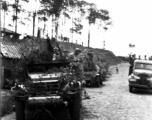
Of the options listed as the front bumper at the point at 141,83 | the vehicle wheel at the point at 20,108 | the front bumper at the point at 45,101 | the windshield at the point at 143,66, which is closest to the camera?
the front bumper at the point at 45,101

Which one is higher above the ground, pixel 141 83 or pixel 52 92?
pixel 52 92

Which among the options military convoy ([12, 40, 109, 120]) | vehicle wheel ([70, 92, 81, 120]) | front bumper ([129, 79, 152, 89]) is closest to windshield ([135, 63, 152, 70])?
front bumper ([129, 79, 152, 89])

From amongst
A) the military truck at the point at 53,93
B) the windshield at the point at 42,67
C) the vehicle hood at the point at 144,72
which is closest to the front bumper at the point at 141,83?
the vehicle hood at the point at 144,72

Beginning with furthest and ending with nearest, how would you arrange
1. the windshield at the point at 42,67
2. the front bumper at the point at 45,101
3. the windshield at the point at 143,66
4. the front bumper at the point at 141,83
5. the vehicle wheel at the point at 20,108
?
1. the windshield at the point at 143,66
2. the front bumper at the point at 141,83
3. the windshield at the point at 42,67
4. the vehicle wheel at the point at 20,108
5. the front bumper at the point at 45,101

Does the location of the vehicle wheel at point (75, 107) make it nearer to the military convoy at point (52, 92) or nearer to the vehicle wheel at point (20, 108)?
the military convoy at point (52, 92)

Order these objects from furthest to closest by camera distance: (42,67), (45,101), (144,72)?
1. (144,72)
2. (42,67)
3. (45,101)

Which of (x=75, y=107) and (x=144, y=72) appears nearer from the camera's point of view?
(x=75, y=107)

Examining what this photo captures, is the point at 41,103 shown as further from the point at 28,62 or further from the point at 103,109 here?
the point at 103,109

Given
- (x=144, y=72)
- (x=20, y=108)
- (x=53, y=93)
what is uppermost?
(x=144, y=72)

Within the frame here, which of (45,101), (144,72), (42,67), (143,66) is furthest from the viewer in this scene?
(143,66)

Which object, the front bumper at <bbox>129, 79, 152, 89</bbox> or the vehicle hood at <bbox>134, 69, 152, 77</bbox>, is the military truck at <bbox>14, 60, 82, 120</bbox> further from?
the vehicle hood at <bbox>134, 69, 152, 77</bbox>

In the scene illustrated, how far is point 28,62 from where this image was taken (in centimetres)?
892

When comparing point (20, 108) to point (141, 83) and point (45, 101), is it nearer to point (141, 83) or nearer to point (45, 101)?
point (45, 101)

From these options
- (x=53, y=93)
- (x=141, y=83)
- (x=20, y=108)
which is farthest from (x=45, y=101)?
(x=141, y=83)
